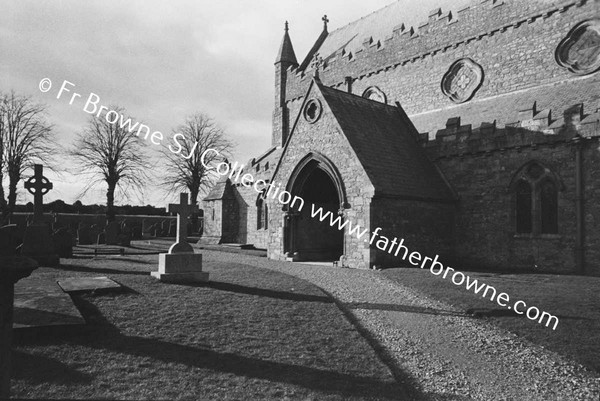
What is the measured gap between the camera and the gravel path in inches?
189

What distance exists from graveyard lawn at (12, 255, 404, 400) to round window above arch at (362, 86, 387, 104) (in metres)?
17.2

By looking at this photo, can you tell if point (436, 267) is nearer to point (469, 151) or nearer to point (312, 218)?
point (469, 151)

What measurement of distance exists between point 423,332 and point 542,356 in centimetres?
170

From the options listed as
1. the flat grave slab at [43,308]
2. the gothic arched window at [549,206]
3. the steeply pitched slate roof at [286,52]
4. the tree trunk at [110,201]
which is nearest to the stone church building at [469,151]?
the gothic arched window at [549,206]

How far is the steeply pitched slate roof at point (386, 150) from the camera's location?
14234 mm

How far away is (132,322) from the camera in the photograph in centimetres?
642

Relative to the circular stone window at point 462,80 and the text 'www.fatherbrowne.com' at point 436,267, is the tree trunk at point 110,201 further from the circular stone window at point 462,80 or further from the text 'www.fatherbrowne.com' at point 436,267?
the circular stone window at point 462,80

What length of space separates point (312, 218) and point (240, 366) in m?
12.7

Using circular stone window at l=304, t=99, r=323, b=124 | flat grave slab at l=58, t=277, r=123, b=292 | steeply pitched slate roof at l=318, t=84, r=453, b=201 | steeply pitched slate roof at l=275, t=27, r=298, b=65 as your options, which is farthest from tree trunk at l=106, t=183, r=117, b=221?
flat grave slab at l=58, t=277, r=123, b=292

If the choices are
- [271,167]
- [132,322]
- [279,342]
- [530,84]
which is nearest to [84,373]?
[132,322]

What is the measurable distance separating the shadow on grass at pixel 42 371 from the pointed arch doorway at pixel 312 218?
11608 mm

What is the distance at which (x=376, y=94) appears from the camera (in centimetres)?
2362

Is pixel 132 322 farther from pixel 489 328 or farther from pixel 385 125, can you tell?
pixel 385 125

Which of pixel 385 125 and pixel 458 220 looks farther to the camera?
pixel 385 125
